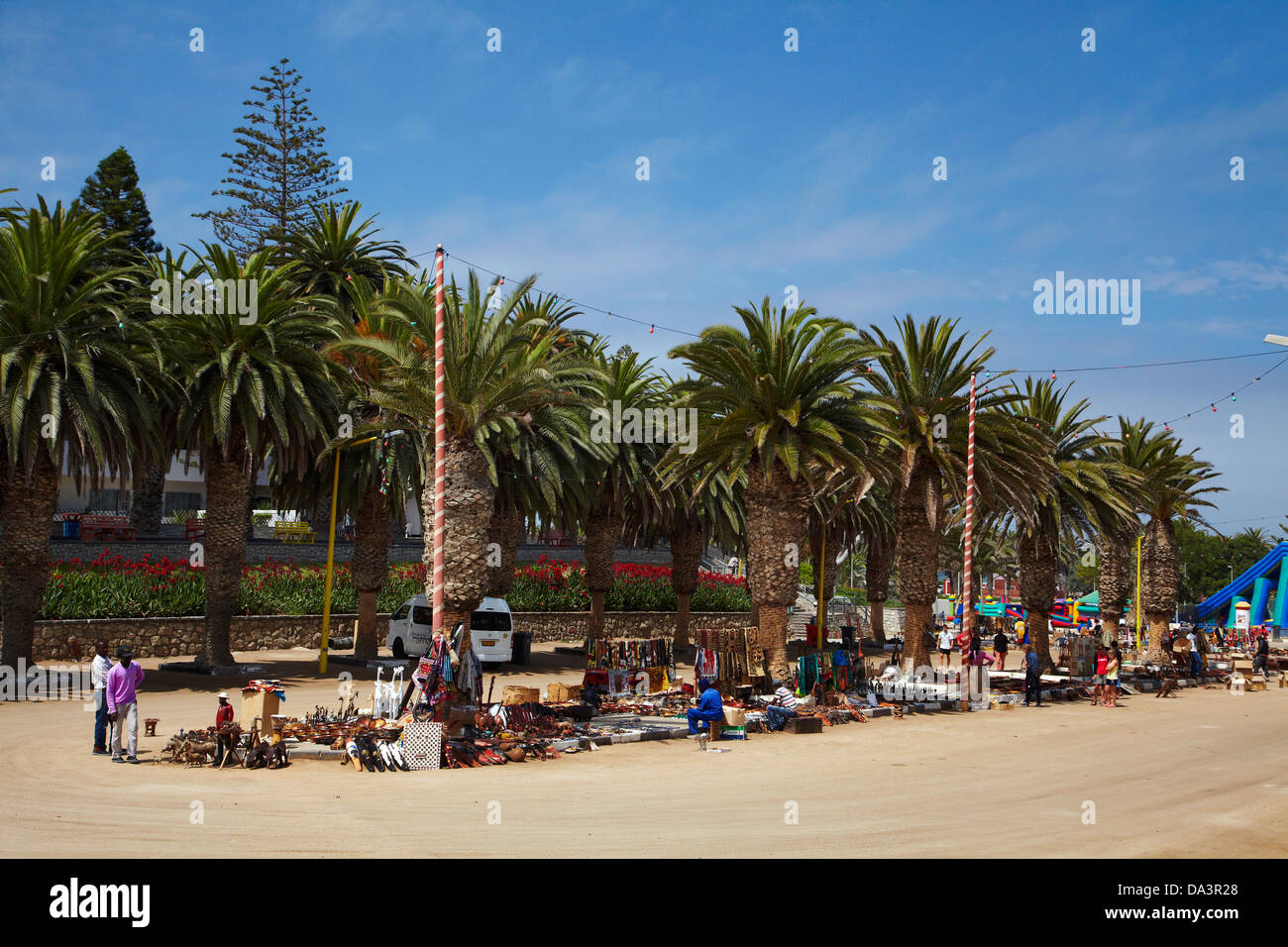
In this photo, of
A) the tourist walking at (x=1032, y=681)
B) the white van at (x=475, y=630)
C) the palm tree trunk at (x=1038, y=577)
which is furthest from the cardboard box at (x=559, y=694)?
the palm tree trunk at (x=1038, y=577)

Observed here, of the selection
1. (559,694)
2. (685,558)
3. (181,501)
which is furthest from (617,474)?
(181,501)

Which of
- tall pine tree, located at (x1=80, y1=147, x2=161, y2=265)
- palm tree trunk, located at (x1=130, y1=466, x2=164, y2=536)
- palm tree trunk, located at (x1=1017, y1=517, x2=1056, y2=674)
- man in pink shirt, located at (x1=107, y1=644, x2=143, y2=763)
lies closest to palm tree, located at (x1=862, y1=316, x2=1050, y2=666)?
palm tree trunk, located at (x1=1017, y1=517, x2=1056, y2=674)

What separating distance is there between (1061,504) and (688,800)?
24925 millimetres

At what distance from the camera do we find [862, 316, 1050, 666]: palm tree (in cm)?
2756

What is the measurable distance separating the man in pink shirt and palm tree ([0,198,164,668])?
379 inches

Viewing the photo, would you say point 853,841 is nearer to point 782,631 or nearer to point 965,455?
point 782,631

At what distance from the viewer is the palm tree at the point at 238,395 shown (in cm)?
2578

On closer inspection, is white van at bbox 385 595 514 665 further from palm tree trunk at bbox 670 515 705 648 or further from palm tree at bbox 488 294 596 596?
palm tree trunk at bbox 670 515 705 648

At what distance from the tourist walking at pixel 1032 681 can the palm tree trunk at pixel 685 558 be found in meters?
14.1

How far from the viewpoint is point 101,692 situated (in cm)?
1515

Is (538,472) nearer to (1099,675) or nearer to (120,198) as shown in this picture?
(1099,675)

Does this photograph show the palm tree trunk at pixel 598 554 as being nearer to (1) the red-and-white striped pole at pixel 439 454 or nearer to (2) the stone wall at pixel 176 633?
(2) the stone wall at pixel 176 633
